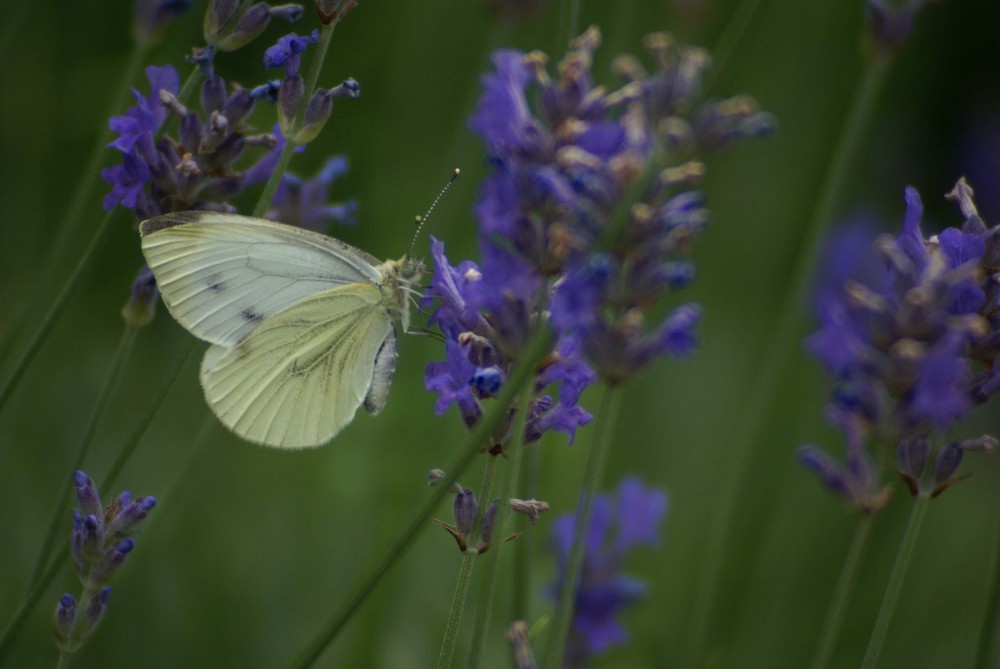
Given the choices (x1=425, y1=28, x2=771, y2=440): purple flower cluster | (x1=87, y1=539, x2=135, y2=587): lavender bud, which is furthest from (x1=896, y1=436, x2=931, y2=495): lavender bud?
(x1=87, y1=539, x2=135, y2=587): lavender bud

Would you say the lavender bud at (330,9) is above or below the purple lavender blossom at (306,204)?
above

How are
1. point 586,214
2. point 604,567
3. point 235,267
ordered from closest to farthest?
point 586,214 < point 235,267 < point 604,567

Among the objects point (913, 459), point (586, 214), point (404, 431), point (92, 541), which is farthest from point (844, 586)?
point (404, 431)

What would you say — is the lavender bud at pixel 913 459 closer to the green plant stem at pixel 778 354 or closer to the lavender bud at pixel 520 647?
the lavender bud at pixel 520 647

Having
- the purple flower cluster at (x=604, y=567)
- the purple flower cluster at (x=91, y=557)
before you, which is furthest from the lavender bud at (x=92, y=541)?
the purple flower cluster at (x=604, y=567)

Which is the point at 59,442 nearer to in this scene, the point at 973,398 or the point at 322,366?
the point at 322,366

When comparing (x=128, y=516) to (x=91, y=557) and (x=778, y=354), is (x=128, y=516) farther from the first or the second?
(x=778, y=354)

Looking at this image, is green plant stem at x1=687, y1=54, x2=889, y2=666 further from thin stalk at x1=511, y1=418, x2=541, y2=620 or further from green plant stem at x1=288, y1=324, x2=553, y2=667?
green plant stem at x1=288, y1=324, x2=553, y2=667
